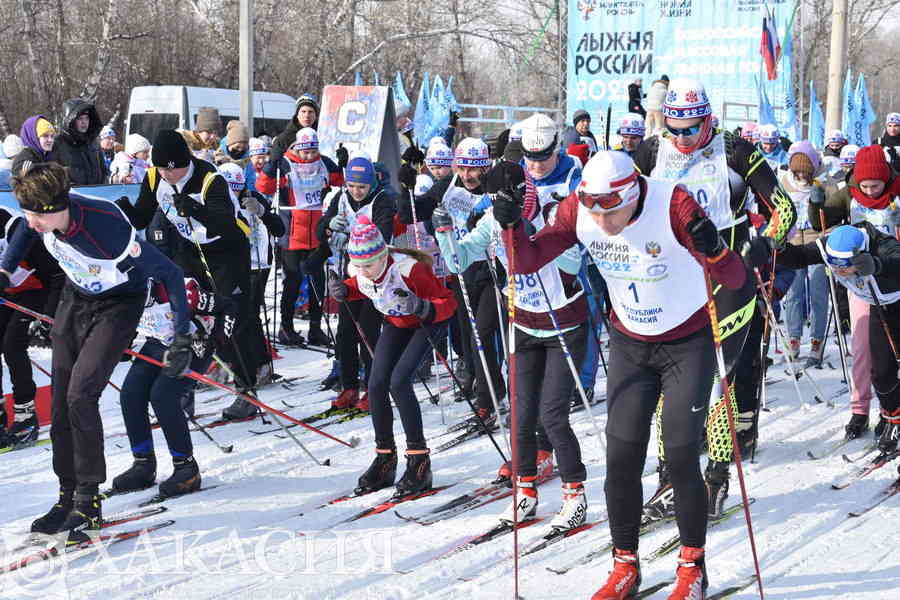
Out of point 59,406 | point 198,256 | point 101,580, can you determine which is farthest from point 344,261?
point 101,580

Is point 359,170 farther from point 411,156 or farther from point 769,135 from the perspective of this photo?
point 769,135

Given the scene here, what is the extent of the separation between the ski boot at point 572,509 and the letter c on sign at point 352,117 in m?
7.74

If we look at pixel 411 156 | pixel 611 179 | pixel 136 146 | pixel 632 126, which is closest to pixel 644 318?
pixel 611 179

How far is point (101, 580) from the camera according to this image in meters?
4.19

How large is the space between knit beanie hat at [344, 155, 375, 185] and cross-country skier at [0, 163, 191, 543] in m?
2.16


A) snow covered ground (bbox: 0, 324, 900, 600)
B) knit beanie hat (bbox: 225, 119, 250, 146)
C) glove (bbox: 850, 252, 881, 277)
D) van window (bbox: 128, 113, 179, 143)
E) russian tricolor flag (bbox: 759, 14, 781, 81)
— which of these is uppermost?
russian tricolor flag (bbox: 759, 14, 781, 81)

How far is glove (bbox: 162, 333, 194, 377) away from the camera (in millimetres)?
4801

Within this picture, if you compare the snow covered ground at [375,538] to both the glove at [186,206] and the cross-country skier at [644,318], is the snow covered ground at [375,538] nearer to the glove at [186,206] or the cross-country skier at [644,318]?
the cross-country skier at [644,318]

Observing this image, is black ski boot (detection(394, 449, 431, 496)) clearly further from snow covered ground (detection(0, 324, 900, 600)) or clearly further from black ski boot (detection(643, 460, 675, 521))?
black ski boot (detection(643, 460, 675, 521))

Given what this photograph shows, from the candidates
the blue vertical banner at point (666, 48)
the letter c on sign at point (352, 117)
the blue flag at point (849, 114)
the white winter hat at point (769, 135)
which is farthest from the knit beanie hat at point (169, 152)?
the blue flag at point (849, 114)

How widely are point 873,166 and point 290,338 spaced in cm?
566

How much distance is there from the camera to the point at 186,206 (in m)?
6.37

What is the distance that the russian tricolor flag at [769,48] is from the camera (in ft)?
53.6

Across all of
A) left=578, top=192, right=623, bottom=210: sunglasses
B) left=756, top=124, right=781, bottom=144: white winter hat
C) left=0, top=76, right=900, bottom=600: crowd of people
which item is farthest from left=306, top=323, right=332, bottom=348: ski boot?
left=578, top=192, right=623, bottom=210: sunglasses
